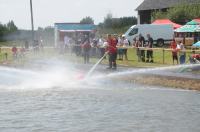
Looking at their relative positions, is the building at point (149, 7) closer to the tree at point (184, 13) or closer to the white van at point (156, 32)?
the tree at point (184, 13)

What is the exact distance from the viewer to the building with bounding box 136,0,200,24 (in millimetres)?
90875

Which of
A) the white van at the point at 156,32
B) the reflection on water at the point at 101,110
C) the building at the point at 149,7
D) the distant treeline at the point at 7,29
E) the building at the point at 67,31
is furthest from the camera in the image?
the building at the point at 149,7

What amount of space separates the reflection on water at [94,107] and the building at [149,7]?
64.0 m

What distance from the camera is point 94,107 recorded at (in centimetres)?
1958

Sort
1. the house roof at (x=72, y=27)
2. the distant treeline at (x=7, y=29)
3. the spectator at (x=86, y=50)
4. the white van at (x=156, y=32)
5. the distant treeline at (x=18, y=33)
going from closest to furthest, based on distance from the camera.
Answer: the spectator at (x=86, y=50) → the house roof at (x=72, y=27) → the white van at (x=156, y=32) → the distant treeline at (x=18, y=33) → the distant treeline at (x=7, y=29)

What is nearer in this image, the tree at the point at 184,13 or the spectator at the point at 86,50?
the spectator at the point at 86,50

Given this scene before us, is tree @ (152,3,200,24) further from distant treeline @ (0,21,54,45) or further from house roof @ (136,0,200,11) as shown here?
distant treeline @ (0,21,54,45)

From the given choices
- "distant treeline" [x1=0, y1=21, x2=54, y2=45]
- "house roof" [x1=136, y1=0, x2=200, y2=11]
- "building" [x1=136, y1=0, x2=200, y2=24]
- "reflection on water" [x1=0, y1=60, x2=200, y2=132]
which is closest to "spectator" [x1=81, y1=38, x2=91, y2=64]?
"reflection on water" [x1=0, y1=60, x2=200, y2=132]

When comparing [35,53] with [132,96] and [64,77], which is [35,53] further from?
[132,96]

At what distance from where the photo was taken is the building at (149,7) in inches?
3578

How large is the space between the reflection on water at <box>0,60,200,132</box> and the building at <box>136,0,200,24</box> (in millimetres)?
63951

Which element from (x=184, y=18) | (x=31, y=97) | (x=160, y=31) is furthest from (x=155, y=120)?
(x=184, y=18)

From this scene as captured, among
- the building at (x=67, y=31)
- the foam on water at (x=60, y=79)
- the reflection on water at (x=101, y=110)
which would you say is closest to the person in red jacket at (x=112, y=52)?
Answer: the foam on water at (x=60, y=79)

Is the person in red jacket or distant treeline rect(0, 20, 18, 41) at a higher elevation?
distant treeline rect(0, 20, 18, 41)
